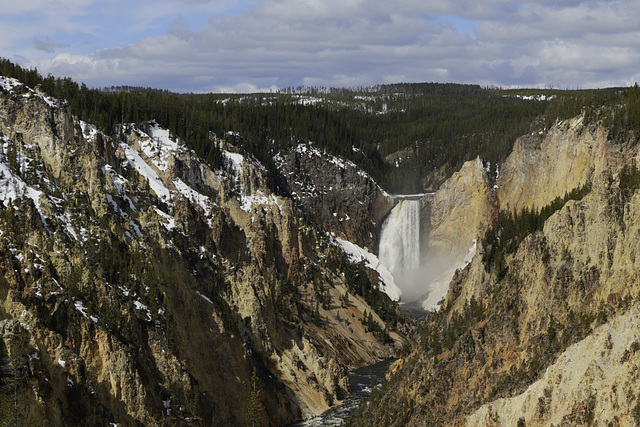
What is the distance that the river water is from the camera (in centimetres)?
10138

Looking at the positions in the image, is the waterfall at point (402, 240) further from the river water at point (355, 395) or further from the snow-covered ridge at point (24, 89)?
the snow-covered ridge at point (24, 89)

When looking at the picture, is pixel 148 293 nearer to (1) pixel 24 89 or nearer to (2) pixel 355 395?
(1) pixel 24 89

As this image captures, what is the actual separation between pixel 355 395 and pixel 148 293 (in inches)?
1457

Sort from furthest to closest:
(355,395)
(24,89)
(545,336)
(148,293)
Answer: (355,395) → (24,89) → (148,293) → (545,336)

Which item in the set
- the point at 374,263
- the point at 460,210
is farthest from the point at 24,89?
the point at 460,210

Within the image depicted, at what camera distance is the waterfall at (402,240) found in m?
192

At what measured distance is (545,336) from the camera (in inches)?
3095

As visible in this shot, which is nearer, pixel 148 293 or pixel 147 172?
pixel 148 293

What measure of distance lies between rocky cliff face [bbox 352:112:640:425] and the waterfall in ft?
292

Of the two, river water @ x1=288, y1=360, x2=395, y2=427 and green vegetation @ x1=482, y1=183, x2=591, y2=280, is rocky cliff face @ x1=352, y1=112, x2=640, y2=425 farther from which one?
river water @ x1=288, y1=360, x2=395, y2=427

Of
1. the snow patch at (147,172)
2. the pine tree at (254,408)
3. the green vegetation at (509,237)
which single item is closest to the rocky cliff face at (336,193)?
the snow patch at (147,172)

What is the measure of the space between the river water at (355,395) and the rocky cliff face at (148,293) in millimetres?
1782

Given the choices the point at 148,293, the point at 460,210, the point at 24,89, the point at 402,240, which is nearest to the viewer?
the point at 148,293

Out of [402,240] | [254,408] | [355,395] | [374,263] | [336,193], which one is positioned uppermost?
[336,193]
